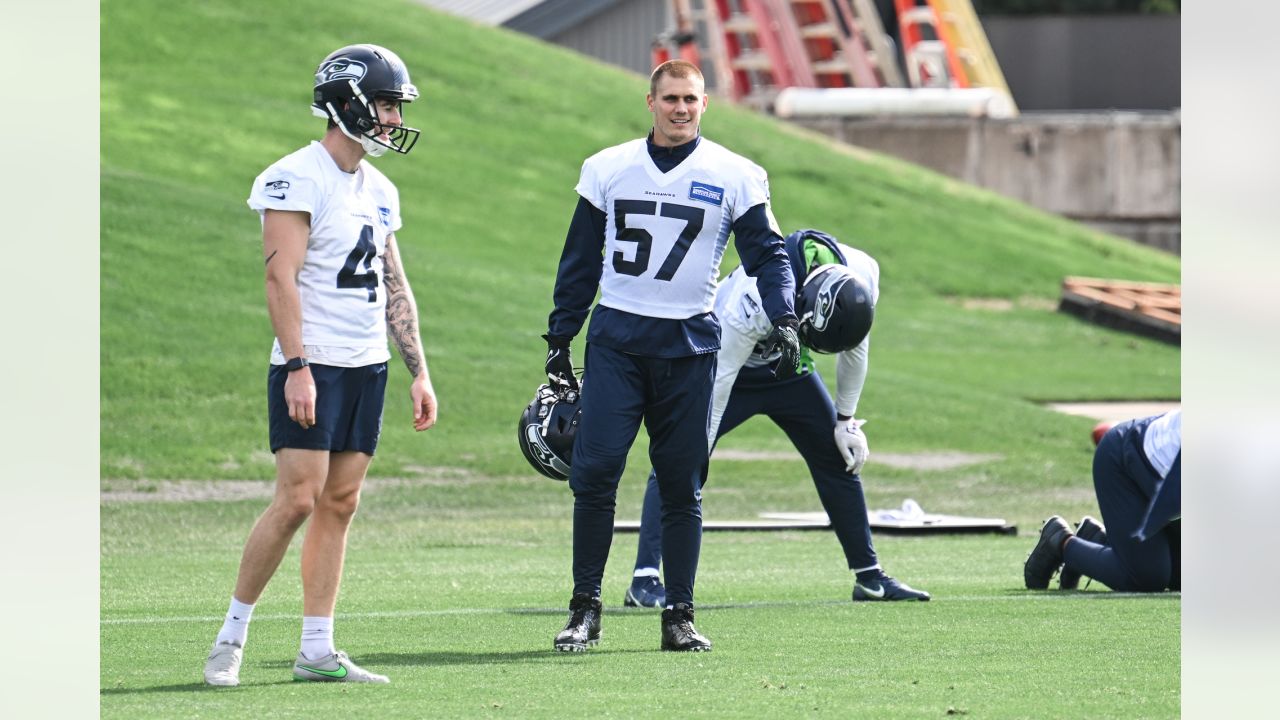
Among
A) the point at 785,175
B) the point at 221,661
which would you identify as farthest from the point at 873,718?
the point at 785,175

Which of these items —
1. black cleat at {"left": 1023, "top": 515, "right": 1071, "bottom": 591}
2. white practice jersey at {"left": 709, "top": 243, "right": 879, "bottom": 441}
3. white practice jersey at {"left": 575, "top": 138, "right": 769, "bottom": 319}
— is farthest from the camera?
black cleat at {"left": 1023, "top": 515, "right": 1071, "bottom": 591}

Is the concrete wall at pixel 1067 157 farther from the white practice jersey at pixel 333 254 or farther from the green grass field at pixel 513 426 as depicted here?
the white practice jersey at pixel 333 254

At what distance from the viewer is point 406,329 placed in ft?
21.1

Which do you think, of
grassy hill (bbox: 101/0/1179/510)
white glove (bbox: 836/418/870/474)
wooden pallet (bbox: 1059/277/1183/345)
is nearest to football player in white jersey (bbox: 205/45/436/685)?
white glove (bbox: 836/418/870/474)

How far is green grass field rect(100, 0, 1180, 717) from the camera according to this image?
20.3 ft

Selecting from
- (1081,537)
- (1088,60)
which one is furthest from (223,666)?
(1088,60)

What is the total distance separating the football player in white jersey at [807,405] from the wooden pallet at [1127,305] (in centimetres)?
1826

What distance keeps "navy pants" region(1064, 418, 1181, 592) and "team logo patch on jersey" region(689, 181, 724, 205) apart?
279cm

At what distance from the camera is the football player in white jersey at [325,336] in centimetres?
589

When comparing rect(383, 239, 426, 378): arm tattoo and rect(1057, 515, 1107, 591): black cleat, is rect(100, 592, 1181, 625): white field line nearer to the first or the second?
rect(1057, 515, 1107, 591): black cleat

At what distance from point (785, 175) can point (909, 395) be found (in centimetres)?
1123

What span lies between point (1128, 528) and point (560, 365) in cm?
310

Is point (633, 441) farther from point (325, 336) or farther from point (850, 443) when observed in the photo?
point (850, 443)
